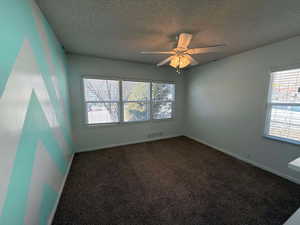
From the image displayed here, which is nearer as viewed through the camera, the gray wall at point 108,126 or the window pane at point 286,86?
the window pane at point 286,86

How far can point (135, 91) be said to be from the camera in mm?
3553

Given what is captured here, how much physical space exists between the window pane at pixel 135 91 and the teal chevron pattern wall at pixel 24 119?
205 cm

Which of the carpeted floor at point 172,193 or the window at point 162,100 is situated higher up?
the window at point 162,100

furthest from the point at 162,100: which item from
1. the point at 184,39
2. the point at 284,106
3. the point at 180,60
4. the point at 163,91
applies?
the point at 284,106

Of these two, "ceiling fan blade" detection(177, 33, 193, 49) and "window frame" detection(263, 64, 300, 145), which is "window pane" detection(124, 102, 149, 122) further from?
"window frame" detection(263, 64, 300, 145)

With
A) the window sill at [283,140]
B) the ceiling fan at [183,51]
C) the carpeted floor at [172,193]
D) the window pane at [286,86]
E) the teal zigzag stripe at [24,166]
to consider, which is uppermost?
the ceiling fan at [183,51]

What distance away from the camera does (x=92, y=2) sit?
50.2 inches

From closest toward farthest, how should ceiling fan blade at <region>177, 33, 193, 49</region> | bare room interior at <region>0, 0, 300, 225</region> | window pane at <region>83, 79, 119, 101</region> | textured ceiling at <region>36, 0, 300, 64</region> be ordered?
bare room interior at <region>0, 0, 300, 225</region> → textured ceiling at <region>36, 0, 300, 64</region> → ceiling fan blade at <region>177, 33, 193, 49</region> → window pane at <region>83, 79, 119, 101</region>

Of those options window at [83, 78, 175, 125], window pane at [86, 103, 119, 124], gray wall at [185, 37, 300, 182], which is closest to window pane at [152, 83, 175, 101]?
window at [83, 78, 175, 125]

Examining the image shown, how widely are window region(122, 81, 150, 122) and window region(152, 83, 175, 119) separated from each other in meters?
0.25

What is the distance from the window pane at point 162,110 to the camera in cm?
393

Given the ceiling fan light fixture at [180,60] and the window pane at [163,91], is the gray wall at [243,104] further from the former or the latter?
the ceiling fan light fixture at [180,60]

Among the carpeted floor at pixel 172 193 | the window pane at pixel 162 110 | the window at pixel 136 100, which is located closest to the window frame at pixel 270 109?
the carpeted floor at pixel 172 193

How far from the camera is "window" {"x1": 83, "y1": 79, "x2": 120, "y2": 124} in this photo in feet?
10.0
